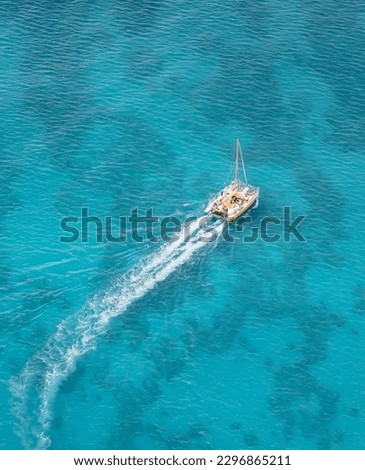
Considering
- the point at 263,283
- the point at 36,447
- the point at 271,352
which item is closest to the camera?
the point at 36,447

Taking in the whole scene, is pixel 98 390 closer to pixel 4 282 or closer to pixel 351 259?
pixel 4 282

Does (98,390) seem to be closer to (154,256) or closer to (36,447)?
(36,447)

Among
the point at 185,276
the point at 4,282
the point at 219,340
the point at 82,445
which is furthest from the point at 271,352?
the point at 4,282

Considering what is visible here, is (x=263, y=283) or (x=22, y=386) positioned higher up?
(x=263, y=283)

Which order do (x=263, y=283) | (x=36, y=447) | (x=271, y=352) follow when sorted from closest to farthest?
(x=36, y=447) → (x=271, y=352) → (x=263, y=283)

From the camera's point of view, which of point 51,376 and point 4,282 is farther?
point 4,282

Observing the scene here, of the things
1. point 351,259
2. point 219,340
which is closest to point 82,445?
point 219,340
